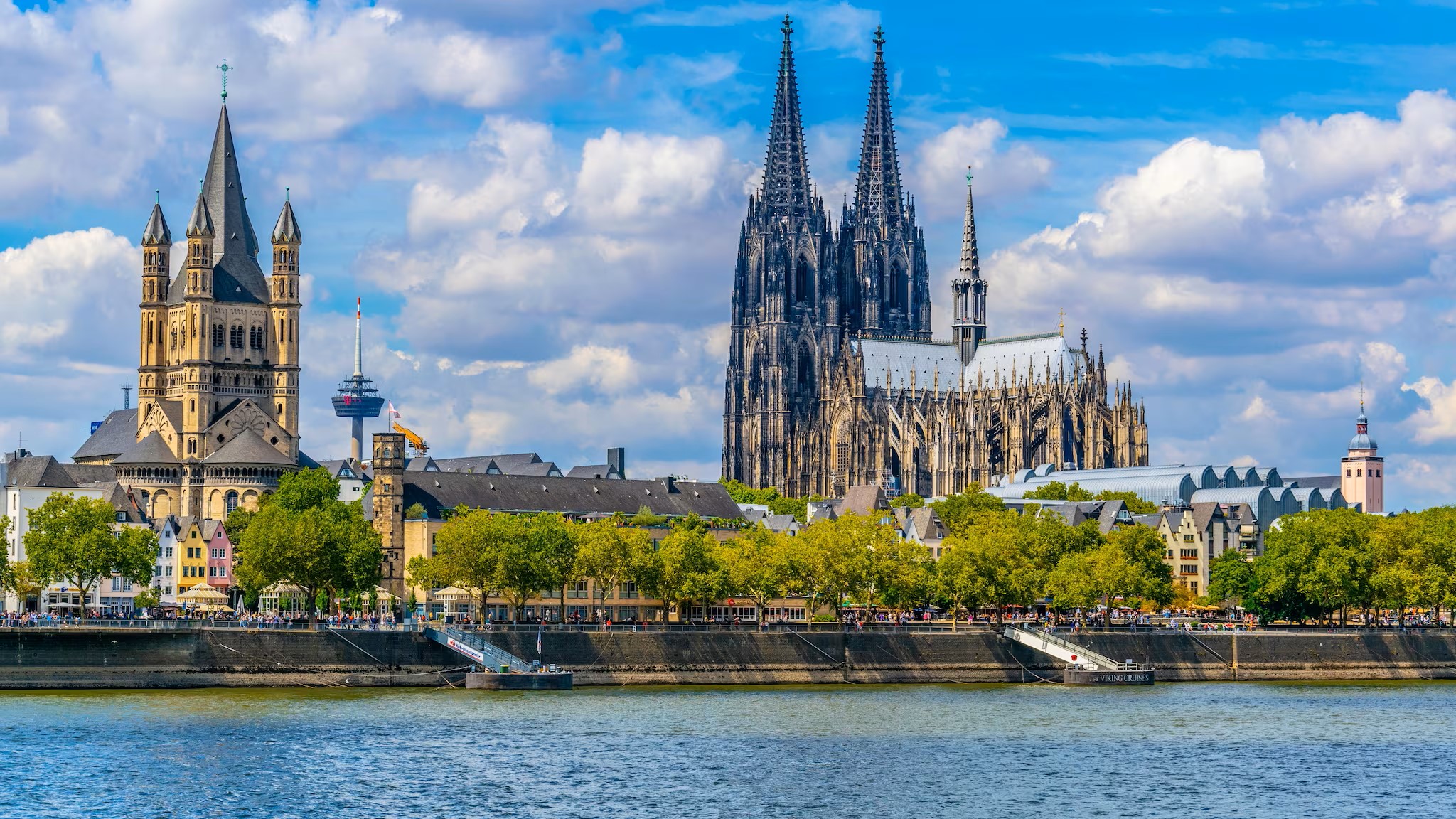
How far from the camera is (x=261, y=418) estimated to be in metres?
175

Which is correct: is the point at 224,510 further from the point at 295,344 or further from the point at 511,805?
the point at 511,805

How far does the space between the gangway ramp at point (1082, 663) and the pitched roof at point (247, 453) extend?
65.3 m

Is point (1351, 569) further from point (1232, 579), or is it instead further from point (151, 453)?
point (151, 453)

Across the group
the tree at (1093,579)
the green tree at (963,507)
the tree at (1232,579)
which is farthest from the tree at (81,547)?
the tree at (1232,579)

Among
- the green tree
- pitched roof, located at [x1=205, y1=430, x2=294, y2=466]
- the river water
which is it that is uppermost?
pitched roof, located at [x1=205, y1=430, x2=294, y2=466]

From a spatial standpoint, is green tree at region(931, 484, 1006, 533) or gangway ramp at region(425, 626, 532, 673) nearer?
gangway ramp at region(425, 626, 532, 673)

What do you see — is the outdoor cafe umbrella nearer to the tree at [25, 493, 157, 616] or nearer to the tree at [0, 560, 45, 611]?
the tree at [25, 493, 157, 616]

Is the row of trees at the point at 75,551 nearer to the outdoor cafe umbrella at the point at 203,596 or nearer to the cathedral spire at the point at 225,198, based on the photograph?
the outdoor cafe umbrella at the point at 203,596

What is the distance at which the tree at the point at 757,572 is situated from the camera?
5231 inches

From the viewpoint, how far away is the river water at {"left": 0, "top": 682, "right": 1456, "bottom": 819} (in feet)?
238

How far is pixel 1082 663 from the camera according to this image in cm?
12262

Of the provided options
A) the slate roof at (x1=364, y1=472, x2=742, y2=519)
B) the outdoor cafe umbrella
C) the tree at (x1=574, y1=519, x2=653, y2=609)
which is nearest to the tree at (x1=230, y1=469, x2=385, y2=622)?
the outdoor cafe umbrella

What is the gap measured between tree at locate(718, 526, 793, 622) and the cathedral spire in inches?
Result: 2203

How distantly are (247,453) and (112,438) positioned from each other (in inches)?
773
